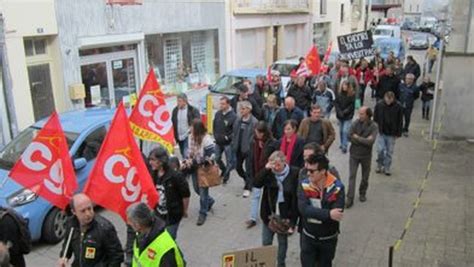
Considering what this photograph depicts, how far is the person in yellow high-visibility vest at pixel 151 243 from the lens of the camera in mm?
4156

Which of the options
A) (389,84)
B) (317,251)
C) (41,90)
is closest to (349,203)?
(317,251)

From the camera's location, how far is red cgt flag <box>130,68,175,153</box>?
7.10 metres

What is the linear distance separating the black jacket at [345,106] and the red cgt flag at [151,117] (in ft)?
17.5

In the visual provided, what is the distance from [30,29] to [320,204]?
9166 millimetres

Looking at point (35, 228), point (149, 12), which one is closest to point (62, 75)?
Result: point (149, 12)

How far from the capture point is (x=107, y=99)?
14742mm

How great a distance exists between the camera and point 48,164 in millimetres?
5645

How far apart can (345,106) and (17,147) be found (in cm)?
688

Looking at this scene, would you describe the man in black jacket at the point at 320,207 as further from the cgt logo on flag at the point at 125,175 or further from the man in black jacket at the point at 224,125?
the man in black jacket at the point at 224,125

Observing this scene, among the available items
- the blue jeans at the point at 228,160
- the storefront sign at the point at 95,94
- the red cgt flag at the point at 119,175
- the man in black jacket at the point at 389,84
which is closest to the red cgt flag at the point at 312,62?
the man in black jacket at the point at 389,84

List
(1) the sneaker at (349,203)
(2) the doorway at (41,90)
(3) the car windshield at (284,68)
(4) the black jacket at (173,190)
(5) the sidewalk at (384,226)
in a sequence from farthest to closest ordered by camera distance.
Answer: (3) the car windshield at (284,68)
(2) the doorway at (41,90)
(1) the sneaker at (349,203)
(5) the sidewalk at (384,226)
(4) the black jacket at (173,190)

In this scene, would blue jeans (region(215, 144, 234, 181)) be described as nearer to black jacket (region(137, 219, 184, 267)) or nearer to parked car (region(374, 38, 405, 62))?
black jacket (region(137, 219, 184, 267))

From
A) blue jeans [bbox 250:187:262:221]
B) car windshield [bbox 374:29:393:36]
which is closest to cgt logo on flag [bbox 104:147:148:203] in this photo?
blue jeans [bbox 250:187:262:221]

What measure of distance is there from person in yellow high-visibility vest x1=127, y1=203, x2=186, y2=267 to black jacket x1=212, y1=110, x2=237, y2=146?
5170 millimetres
